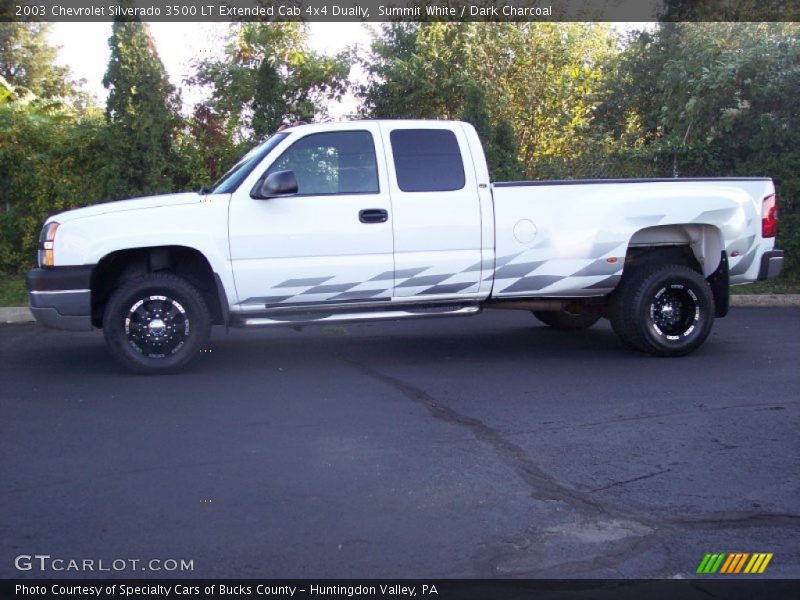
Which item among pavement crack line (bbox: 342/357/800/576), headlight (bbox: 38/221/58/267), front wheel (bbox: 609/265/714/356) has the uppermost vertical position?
headlight (bbox: 38/221/58/267)

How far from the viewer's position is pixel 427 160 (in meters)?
8.41

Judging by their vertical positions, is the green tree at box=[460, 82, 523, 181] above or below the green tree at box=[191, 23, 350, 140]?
below

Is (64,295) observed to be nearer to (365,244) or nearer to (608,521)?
(365,244)

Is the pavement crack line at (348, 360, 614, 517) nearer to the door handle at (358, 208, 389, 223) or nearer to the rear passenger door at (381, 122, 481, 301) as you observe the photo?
the rear passenger door at (381, 122, 481, 301)

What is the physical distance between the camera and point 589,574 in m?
4.11

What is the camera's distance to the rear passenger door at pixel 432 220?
8188 mm

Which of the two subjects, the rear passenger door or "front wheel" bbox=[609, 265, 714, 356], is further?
"front wheel" bbox=[609, 265, 714, 356]

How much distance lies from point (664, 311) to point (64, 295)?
5.37 meters

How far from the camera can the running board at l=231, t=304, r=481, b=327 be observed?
8117 millimetres

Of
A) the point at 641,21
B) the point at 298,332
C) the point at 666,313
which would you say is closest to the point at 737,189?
the point at 666,313
